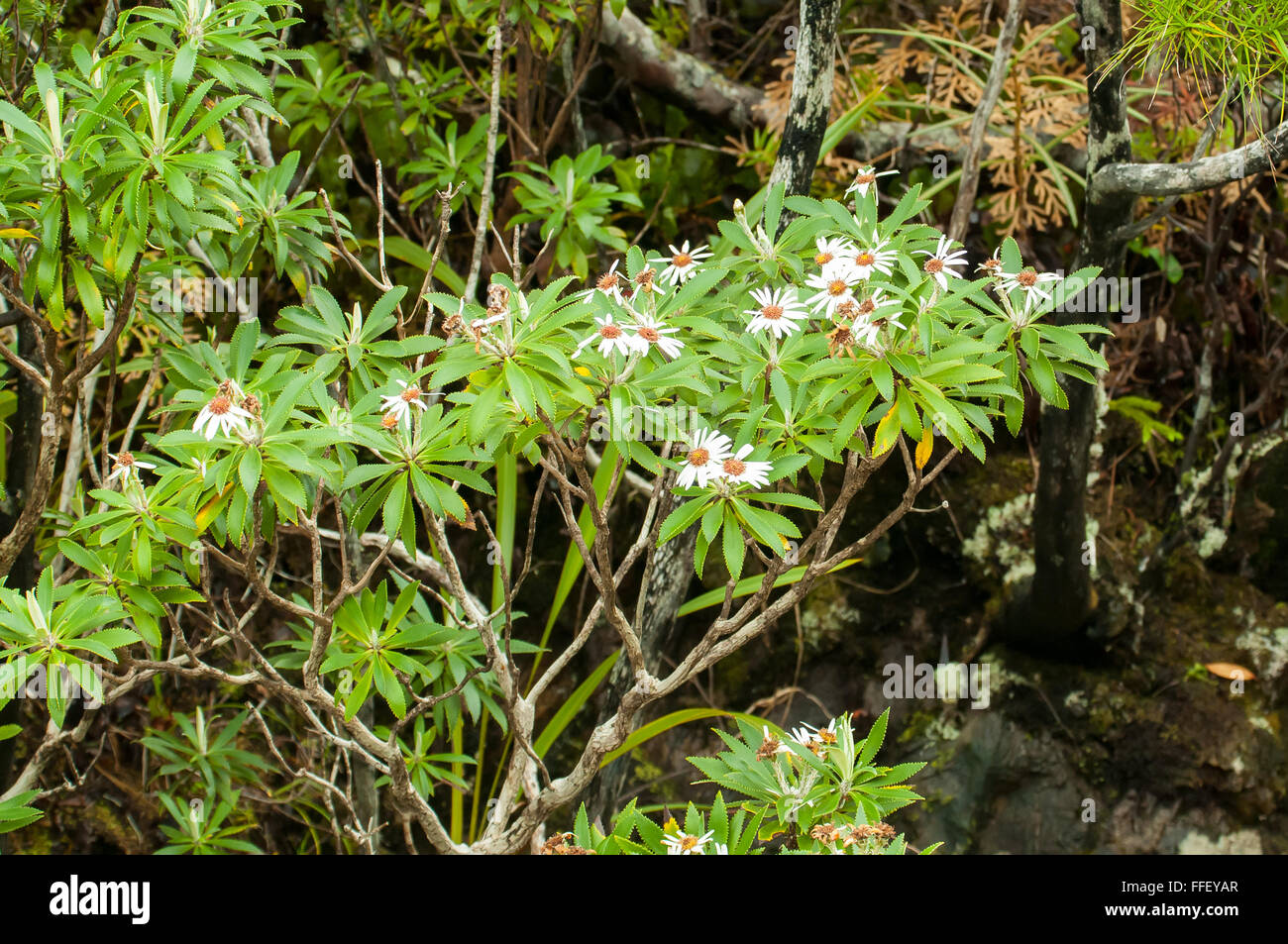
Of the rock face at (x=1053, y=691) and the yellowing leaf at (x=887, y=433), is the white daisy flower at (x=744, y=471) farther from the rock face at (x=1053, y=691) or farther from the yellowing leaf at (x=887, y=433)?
the rock face at (x=1053, y=691)

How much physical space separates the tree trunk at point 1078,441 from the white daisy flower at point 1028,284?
917 millimetres

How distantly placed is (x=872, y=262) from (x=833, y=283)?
9 cm

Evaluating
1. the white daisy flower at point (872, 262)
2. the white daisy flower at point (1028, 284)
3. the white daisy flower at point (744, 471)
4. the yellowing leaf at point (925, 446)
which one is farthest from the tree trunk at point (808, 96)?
the white daisy flower at point (744, 471)

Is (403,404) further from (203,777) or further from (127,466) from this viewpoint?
(203,777)

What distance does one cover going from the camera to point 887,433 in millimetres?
1517

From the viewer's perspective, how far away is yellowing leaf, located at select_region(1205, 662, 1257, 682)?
10.2 feet

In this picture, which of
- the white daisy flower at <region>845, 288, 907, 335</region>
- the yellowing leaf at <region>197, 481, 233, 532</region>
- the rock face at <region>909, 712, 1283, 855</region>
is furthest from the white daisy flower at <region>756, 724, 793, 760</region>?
the rock face at <region>909, 712, 1283, 855</region>

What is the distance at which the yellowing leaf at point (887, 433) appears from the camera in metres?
A: 1.52

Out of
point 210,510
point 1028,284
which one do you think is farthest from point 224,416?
point 1028,284

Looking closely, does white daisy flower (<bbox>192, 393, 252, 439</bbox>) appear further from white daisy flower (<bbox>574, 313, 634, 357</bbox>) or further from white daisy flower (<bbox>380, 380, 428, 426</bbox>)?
white daisy flower (<bbox>574, 313, 634, 357</bbox>)

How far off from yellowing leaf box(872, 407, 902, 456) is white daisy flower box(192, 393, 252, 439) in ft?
2.99

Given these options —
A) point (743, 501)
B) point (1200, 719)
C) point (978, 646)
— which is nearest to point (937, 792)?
point (978, 646)

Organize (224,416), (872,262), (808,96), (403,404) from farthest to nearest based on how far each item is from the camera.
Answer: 1. (808,96)
2. (872,262)
3. (403,404)
4. (224,416)
